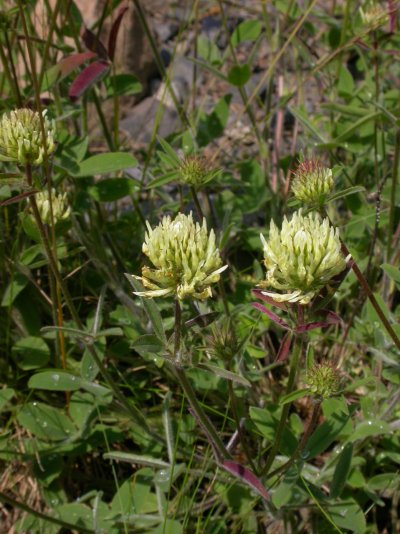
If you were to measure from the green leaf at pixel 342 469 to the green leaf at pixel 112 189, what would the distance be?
109 cm

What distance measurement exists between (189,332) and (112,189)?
0.96 meters

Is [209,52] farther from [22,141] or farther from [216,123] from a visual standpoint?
[22,141]

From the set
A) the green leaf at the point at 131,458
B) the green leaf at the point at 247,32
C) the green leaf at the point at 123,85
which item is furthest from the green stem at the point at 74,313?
the green leaf at the point at 247,32

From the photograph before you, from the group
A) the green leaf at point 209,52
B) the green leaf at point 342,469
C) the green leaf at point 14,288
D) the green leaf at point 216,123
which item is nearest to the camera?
the green leaf at point 342,469

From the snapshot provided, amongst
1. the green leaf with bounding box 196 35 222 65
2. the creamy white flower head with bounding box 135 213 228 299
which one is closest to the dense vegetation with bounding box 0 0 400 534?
the creamy white flower head with bounding box 135 213 228 299

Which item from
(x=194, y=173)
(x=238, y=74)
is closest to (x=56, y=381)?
(x=194, y=173)

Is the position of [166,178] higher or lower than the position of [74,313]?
higher

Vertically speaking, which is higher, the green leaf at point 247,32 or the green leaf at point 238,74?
the green leaf at point 247,32

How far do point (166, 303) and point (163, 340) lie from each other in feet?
2.62

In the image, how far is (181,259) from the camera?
1481mm

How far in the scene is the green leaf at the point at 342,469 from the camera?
1.92 meters

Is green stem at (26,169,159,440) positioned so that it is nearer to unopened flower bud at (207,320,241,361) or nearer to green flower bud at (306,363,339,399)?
unopened flower bud at (207,320,241,361)

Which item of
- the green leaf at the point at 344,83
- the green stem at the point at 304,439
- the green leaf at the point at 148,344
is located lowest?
the green stem at the point at 304,439

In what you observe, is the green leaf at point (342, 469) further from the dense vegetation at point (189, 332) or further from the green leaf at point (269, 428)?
the green leaf at point (269, 428)
